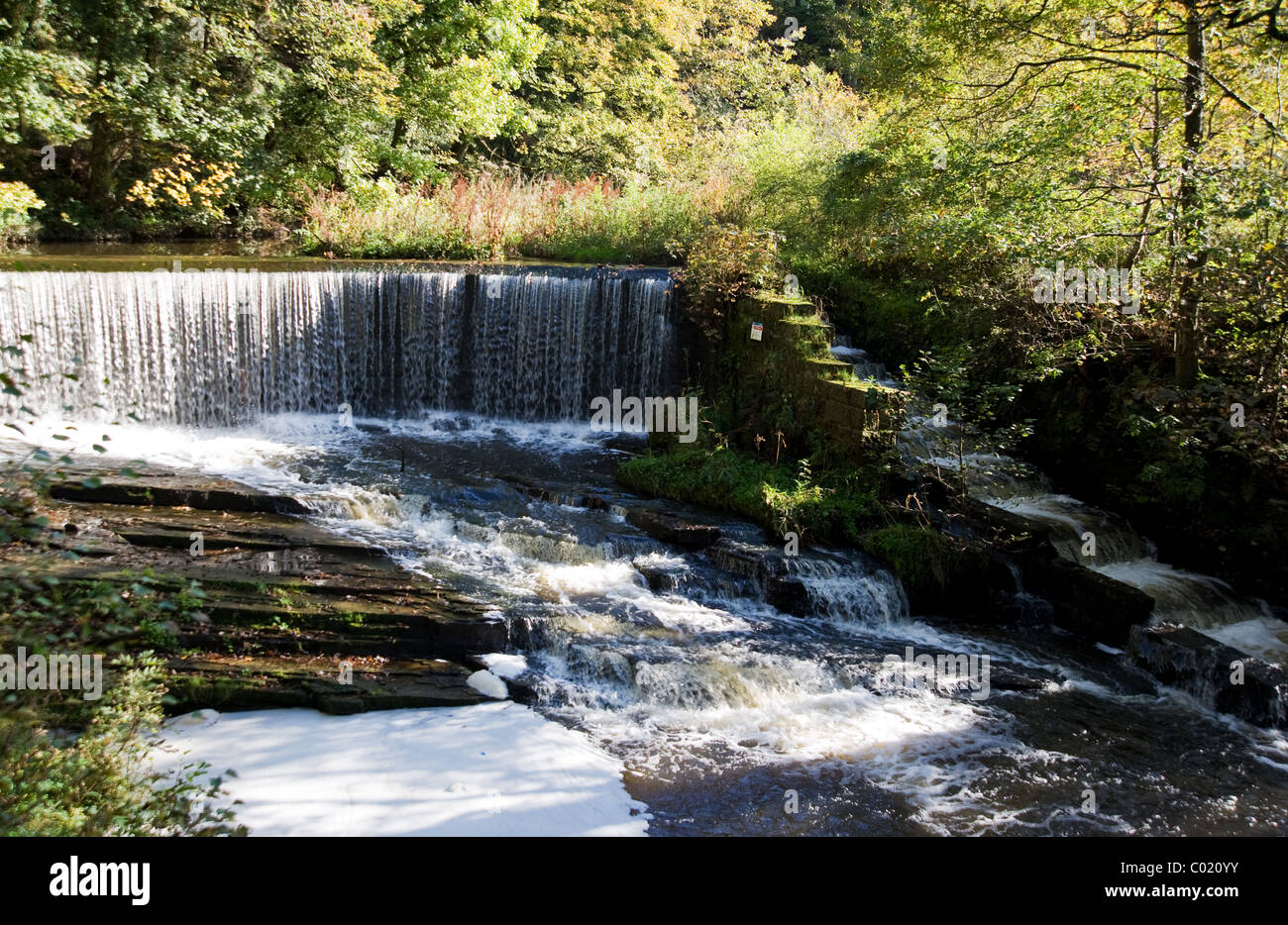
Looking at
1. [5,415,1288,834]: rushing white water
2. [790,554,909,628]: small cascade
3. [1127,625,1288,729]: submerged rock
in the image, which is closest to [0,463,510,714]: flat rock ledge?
[5,415,1288,834]: rushing white water

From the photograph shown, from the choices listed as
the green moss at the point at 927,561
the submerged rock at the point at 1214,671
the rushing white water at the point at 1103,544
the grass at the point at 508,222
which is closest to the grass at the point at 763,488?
the green moss at the point at 927,561

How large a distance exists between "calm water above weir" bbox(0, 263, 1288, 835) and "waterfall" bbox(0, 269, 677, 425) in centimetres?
3

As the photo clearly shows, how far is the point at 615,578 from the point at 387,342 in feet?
19.2

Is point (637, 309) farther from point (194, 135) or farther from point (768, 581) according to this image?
point (194, 135)

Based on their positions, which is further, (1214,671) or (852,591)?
(852,591)

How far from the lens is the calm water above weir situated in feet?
17.1

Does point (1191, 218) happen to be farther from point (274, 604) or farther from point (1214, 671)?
point (274, 604)

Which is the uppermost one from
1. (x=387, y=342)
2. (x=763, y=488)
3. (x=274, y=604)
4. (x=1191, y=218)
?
(x=1191, y=218)

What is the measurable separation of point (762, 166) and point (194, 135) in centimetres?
891

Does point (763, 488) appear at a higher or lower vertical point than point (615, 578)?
higher

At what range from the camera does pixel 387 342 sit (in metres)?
11.9

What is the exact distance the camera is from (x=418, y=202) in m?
15.6

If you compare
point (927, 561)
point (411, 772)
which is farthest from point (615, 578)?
point (411, 772)

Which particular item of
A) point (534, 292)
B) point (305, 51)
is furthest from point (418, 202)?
point (534, 292)
